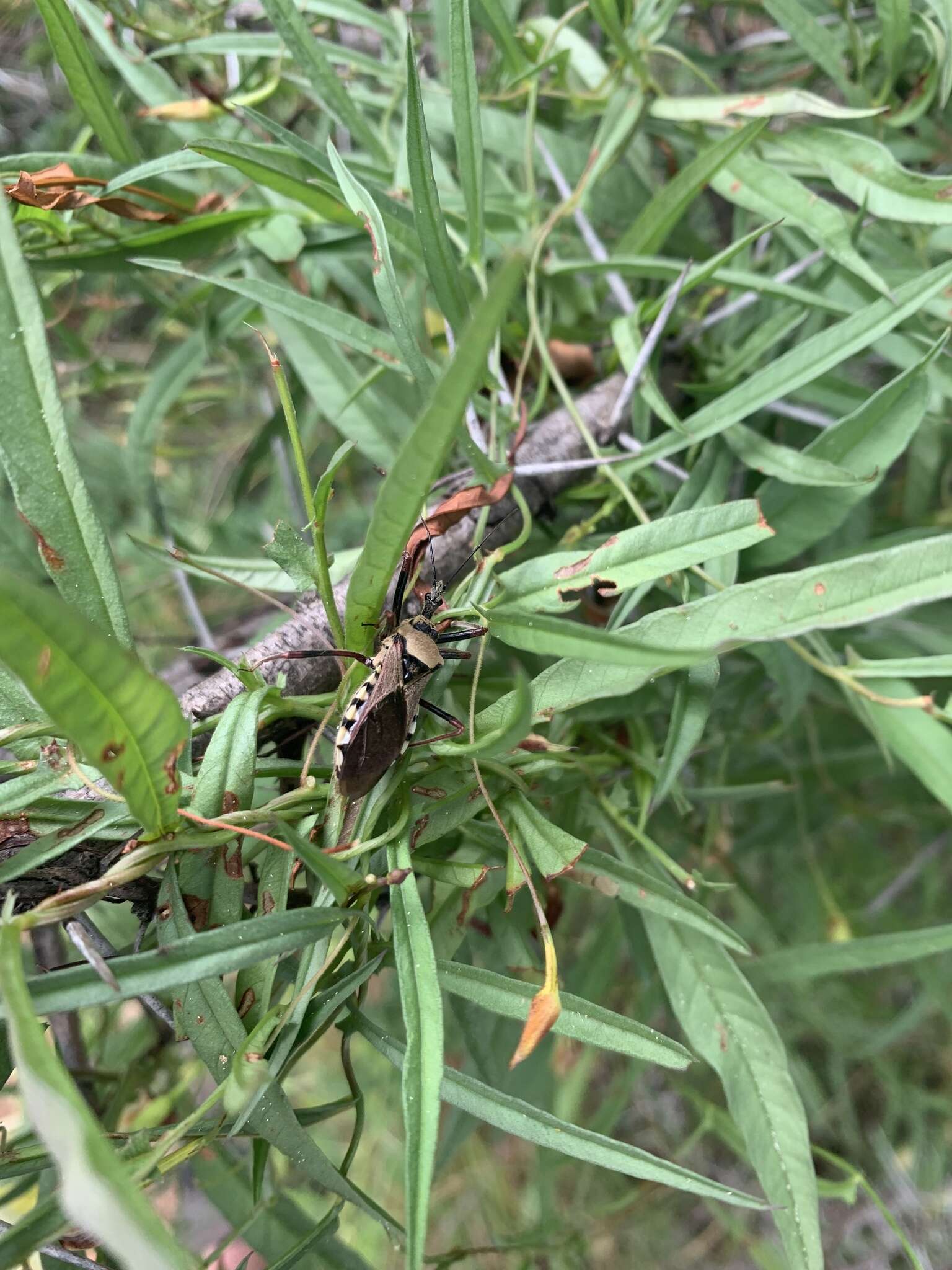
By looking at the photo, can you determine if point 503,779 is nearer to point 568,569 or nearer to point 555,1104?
point 568,569

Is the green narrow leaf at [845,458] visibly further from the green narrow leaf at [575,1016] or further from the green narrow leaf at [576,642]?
the green narrow leaf at [575,1016]

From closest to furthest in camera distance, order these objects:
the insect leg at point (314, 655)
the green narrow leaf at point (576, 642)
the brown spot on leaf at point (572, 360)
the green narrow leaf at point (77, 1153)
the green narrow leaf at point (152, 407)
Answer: the green narrow leaf at point (77, 1153)
the green narrow leaf at point (576, 642)
the insect leg at point (314, 655)
the brown spot on leaf at point (572, 360)
the green narrow leaf at point (152, 407)

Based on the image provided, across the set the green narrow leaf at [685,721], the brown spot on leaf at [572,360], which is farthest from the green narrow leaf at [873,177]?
the green narrow leaf at [685,721]

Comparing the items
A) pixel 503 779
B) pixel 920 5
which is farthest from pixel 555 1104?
pixel 920 5

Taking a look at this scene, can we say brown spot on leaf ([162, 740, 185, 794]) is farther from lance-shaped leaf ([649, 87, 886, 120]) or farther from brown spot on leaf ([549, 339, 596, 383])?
lance-shaped leaf ([649, 87, 886, 120])

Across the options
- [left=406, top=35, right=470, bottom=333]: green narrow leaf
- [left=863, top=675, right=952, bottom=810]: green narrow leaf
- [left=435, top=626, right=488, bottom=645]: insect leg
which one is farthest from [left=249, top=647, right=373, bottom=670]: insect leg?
[left=863, top=675, right=952, bottom=810]: green narrow leaf

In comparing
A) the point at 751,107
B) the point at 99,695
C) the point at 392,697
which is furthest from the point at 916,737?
the point at 99,695
